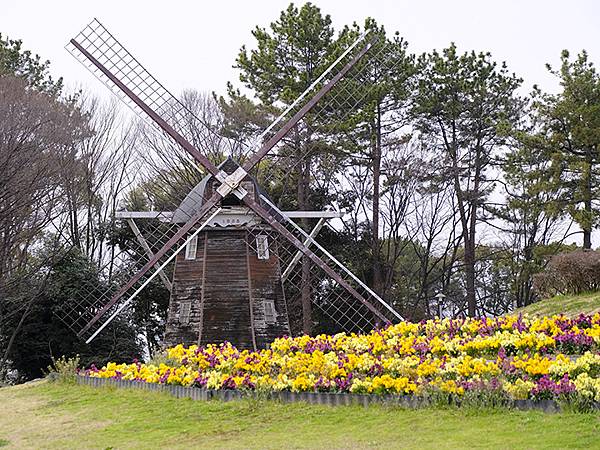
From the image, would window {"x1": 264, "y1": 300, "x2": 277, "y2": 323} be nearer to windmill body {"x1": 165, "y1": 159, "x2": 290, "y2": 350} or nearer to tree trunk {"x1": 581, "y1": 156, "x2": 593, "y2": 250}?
windmill body {"x1": 165, "y1": 159, "x2": 290, "y2": 350}

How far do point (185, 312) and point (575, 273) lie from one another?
A: 32.0 ft

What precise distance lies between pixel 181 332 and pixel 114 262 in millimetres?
12232

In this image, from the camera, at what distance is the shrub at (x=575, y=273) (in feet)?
69.3

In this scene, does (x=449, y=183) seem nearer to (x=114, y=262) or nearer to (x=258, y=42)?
(x=258, y=42)

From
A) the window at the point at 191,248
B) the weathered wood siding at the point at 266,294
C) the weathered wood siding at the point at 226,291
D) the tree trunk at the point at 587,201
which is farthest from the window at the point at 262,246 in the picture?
the tree trunk at the point at 587,201

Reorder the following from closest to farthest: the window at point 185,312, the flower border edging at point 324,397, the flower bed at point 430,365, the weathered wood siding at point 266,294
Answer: the flower border edging at point 324,397, the flower bed at point 430,365, the weathered wood siding at point 266,294, the window at point 185,312

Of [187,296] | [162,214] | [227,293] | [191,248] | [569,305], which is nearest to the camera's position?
[569,305]

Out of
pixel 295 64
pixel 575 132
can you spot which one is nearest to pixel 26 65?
pixel 295 64

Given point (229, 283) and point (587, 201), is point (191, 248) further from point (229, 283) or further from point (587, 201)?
point (587, 201)

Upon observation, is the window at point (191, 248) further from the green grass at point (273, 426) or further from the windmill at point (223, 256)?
the green grass at point (273, 426)

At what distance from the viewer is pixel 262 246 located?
76.0 ft

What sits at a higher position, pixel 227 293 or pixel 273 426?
pixel 227 293

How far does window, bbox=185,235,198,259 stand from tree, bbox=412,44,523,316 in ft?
48.0

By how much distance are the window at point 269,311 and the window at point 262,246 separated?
48.5 inches
